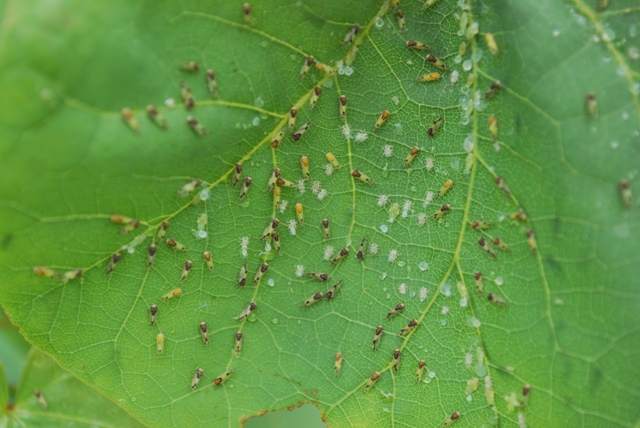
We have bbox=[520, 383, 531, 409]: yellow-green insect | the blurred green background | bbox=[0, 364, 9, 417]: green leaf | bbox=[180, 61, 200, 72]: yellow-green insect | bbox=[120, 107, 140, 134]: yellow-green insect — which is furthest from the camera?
the blurred green background

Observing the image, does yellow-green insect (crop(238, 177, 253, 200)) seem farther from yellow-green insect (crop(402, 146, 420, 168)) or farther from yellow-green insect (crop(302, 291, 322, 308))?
yellow-green insect (crop(402, 146, 420, 168))

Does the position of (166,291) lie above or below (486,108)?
below

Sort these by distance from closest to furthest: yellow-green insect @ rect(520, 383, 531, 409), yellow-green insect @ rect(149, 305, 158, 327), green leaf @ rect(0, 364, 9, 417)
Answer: yellow-green insect @ rect(149, 305, 158, 327) < yellow-green insect @ rect(520, 383, 531, 409) < green leaf @ rect(0, 364, 9, 417)

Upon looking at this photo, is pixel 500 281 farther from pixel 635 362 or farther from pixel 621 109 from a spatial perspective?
pixel 621 109

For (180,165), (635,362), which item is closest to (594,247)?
(635,362)

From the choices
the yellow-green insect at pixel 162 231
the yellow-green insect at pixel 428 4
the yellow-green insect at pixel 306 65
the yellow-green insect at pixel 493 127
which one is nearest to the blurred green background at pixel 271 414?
the yellow-green insect at pixel 162 231

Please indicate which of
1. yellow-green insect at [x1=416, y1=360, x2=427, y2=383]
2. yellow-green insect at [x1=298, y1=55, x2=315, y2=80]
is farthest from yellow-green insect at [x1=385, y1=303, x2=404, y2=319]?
yellow-green insect at [x1=298, y1=55, x2=315, y2=80]

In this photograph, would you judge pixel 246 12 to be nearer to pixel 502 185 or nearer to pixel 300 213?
pixel 300 213

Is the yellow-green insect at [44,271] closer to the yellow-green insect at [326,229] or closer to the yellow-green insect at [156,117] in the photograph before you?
the yellow-green insect at [156,117]

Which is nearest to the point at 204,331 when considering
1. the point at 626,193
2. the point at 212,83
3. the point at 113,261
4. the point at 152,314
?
the point at 152,314
